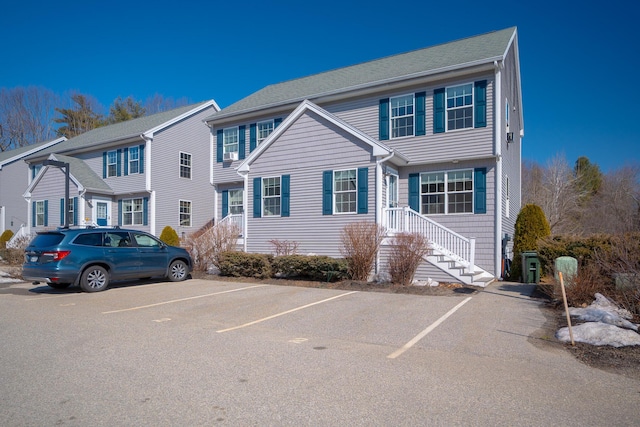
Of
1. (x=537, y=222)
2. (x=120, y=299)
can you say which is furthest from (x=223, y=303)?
(x=537, y=222)

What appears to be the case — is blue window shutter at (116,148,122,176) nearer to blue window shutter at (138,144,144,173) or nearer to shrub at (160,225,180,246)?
blue window shutter at (138,144,144,173)

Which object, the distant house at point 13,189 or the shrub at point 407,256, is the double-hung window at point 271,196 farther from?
the distant house at point 13,189

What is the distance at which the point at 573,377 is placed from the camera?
511 centimetres

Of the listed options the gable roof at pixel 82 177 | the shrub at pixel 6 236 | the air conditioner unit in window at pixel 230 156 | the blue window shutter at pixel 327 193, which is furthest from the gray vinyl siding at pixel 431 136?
the shrub at pixel 6 236

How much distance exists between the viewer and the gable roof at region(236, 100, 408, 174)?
14.5 m

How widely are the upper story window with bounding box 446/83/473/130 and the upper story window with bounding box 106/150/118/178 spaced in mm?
18548

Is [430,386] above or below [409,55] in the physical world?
below

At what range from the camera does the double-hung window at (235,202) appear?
68.9ft

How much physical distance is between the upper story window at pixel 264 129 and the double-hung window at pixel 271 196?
3.40 meters

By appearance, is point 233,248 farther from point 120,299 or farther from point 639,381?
point 639,381

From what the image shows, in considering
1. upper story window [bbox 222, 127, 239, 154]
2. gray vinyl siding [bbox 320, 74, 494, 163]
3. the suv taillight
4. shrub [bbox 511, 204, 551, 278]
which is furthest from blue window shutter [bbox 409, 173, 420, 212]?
the suv taillight

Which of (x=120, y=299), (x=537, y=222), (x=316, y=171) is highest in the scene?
(x=316, y=171)

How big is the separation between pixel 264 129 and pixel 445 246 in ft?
33.6

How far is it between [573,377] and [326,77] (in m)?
18.4
